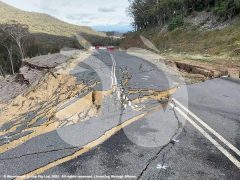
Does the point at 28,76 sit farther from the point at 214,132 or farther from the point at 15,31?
the point at 15,31

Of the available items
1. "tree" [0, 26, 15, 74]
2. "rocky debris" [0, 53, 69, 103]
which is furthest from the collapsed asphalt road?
"tree" [0, 26, 15, 74]

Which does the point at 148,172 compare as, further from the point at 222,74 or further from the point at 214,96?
the point at 222,74

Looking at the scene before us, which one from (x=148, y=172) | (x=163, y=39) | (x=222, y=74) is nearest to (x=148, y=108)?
(x=148, y=172)

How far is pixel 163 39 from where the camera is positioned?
5191 cm

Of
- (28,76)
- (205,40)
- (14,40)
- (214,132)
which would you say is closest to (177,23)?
(205,40)

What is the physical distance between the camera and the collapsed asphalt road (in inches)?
207

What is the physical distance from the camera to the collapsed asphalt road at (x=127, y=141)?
527cm

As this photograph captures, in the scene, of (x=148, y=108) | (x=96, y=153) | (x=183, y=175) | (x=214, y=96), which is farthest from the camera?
(x=214, y=96)

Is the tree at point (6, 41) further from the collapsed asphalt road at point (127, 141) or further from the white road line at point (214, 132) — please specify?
the white road line at point (214, 132)

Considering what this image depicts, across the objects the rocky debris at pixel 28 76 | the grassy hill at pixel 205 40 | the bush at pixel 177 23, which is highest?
the bush at pixel 177 23

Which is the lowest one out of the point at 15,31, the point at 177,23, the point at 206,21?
the point at 15,31

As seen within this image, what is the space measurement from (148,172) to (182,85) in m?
8.87

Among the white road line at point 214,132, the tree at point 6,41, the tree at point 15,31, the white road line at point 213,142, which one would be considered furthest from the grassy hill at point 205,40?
the tree at point 6,41

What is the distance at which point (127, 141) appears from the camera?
6551 mm
